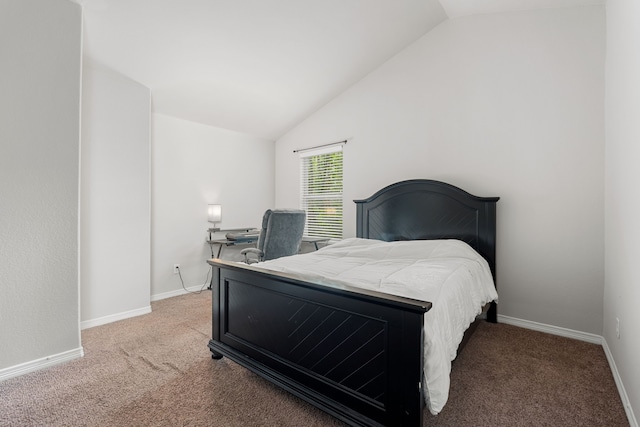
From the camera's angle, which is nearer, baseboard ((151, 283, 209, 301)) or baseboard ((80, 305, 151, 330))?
baseboard ((80, 305, 151, 330))

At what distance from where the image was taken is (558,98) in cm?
251

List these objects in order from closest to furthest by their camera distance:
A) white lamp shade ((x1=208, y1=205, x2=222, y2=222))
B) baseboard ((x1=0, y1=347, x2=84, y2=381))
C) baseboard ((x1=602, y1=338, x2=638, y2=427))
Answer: baseboard ((x1=602, y1=338, x2=638, y2=427))
baseboard ((x1=0, y1=347, x2=84, y2=381))
white lamp shade ((x1=208, y1=205, x2=222, y2=222))

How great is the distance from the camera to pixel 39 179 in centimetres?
205

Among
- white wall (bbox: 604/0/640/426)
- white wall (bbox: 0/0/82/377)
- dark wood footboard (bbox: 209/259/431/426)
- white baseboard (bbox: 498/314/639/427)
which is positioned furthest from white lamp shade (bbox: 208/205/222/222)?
white wall (bbox: 604/0/640/426)

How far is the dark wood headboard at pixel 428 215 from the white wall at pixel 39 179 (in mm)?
2716

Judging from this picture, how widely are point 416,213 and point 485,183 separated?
2.28ft

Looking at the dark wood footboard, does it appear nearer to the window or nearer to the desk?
the desk

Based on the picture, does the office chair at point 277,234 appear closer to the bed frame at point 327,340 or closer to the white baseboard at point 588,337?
the bed frame at point 327,340

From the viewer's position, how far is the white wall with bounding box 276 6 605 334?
7.89 feet

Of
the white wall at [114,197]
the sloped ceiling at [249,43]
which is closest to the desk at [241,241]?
the white wall at [114,197]

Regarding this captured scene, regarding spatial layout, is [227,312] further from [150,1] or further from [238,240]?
[150,1]

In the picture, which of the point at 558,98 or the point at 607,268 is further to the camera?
the point at 558,98

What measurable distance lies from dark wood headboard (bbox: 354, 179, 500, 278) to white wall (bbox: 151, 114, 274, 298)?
5.98 ft

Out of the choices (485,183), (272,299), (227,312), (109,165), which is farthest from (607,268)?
(109,165)
